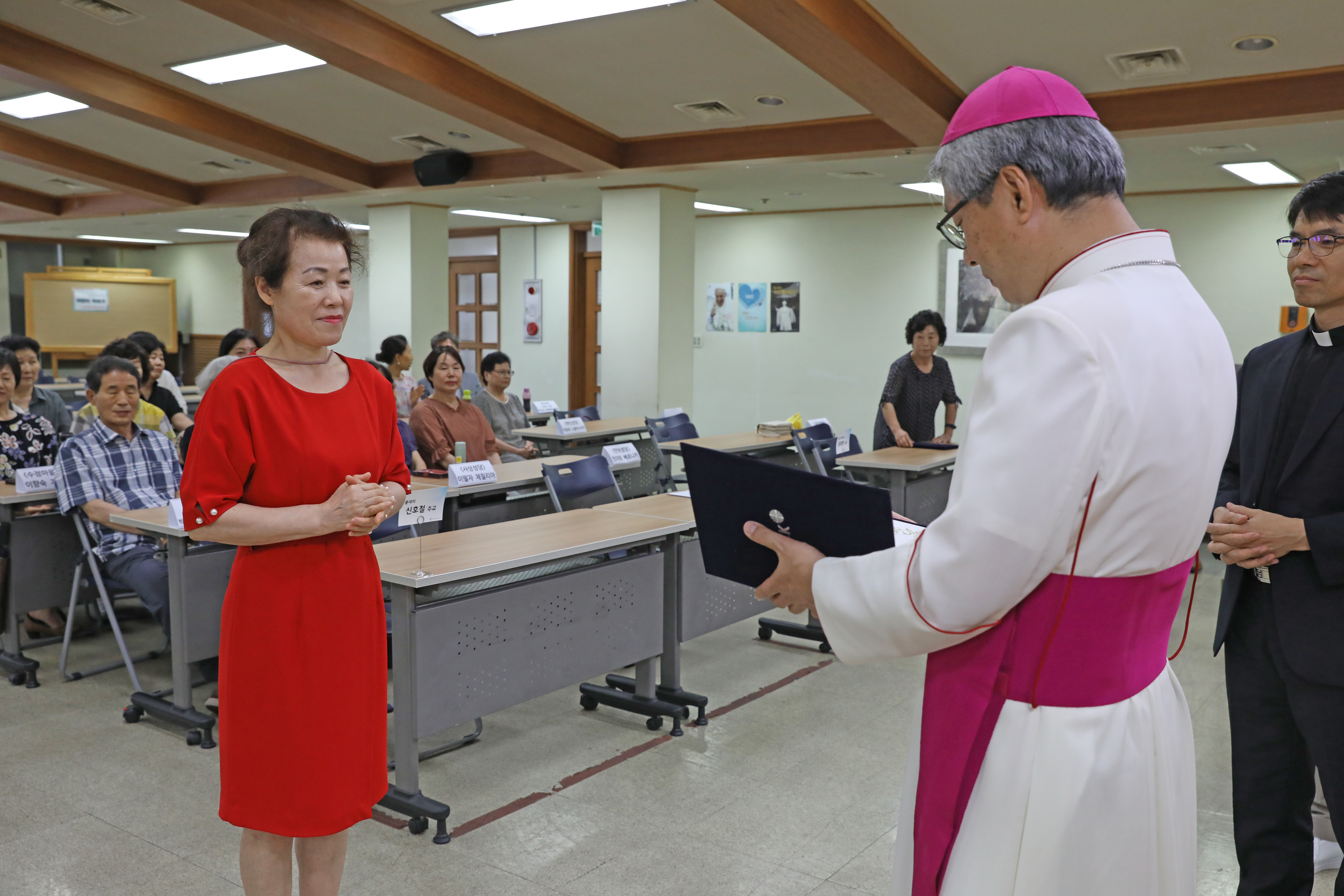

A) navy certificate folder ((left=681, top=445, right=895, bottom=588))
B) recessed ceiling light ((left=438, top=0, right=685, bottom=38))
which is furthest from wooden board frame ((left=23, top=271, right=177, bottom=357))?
navy certificate folder ((left=681, top=445, right=895, bottom=588))

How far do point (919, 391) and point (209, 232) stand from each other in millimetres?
11932

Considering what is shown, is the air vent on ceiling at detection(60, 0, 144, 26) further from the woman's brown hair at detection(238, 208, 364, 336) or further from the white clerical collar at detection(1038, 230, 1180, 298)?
the white clerical collar at detection(1038, 230, 1180, 298)

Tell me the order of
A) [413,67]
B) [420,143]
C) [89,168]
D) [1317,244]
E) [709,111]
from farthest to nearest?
[89,168] < [420,143] < [709,111] < [413,67] < [1317,244]

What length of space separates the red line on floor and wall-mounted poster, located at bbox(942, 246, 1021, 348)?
6.16m

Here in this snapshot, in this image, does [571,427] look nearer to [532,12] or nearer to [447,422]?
[447,422]

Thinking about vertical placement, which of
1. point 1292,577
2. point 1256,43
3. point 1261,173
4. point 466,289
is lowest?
point 1292,577

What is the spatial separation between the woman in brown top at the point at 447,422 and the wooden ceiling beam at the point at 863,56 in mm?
2604

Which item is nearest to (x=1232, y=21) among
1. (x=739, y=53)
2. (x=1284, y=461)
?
(x=739, y=53)

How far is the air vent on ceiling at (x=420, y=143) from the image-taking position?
27.9 feet

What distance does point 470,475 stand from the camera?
4.77m

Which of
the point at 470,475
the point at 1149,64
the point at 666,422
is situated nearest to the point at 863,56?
the point at 1149,64

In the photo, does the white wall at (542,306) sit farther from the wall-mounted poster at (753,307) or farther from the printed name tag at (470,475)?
the printed name tag at (470,475)

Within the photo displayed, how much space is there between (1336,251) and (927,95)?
4436 mm

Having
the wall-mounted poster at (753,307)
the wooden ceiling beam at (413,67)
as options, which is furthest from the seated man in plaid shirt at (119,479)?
the wall-mounted poster at (753,307)
